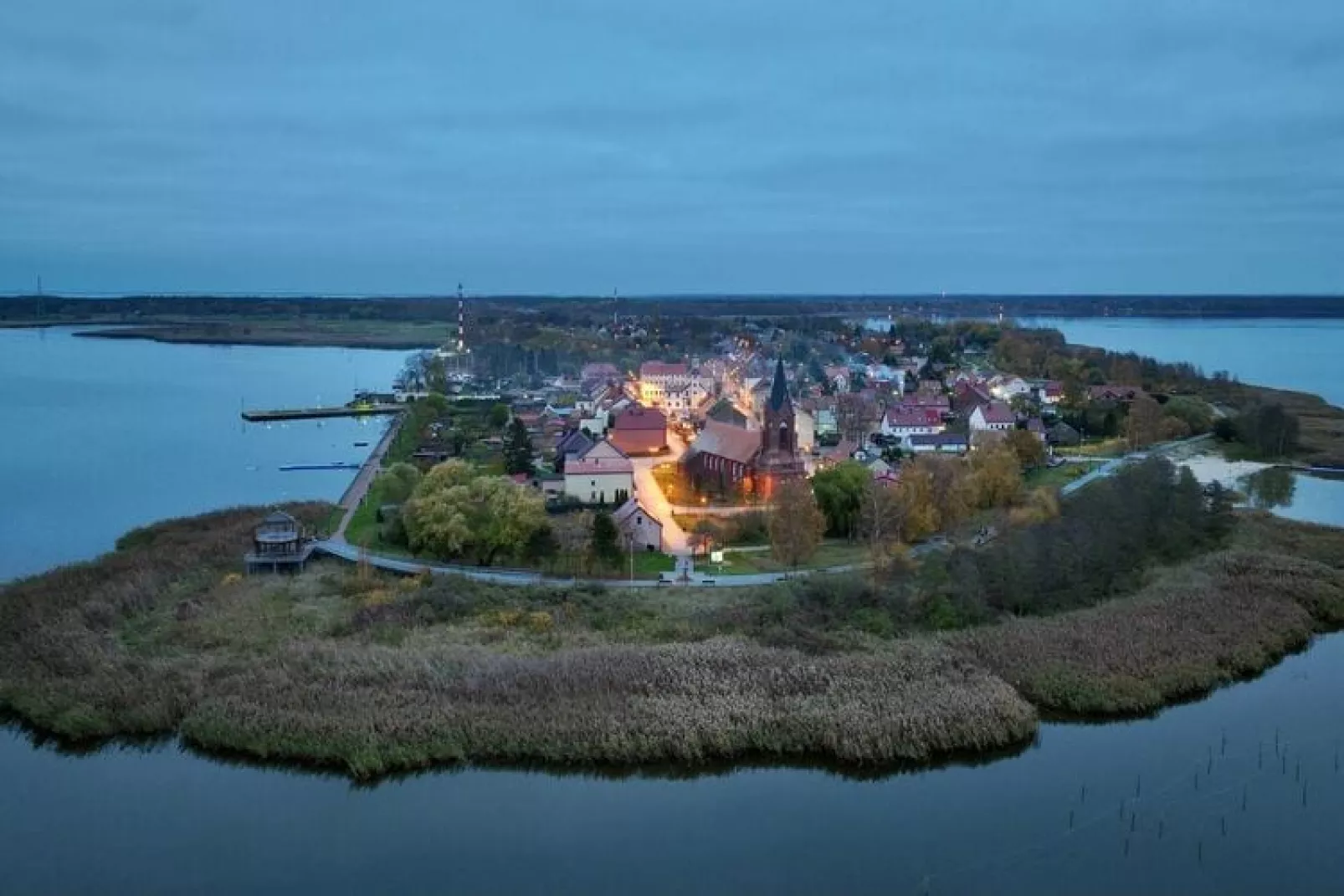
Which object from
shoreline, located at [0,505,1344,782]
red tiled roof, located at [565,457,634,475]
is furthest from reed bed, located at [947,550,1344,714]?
red tiled roof, located at [565,457,634,475]

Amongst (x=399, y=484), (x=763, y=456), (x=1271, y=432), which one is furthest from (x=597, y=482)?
(x=1271, y=432)

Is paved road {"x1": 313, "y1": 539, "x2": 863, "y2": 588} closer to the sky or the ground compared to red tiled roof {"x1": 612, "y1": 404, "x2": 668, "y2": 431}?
closer to the ground

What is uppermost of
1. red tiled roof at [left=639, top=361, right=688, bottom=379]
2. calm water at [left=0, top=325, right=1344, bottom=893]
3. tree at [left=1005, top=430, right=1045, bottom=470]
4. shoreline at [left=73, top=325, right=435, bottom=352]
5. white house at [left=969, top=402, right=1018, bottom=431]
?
shoreline at [left=73, top=325, right=435, bottom=352]

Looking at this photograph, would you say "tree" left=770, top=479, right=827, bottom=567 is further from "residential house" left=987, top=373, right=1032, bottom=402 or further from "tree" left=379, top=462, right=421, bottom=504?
"residential house" left=987, top=373, right=1032, bottom=402

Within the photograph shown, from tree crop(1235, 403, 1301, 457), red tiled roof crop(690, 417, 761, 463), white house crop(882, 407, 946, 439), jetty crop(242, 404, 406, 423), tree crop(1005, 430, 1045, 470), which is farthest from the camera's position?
jetty crop(242, 404, 406, 423)

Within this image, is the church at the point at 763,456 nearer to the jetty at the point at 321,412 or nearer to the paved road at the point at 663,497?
the paved road at the point at 663,497

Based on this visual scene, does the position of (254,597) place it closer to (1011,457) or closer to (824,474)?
(824,474)

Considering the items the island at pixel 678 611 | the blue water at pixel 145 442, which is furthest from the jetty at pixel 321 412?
the island at pixel 678 611
